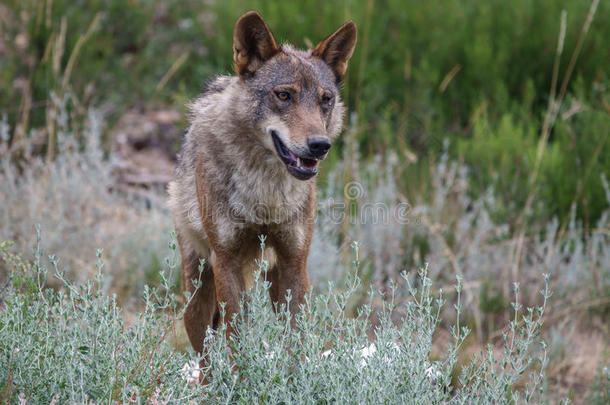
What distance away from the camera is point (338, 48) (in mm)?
3990

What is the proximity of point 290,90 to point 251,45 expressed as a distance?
1.25ft

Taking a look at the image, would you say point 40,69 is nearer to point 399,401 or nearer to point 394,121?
point 394,121

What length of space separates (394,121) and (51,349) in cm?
602

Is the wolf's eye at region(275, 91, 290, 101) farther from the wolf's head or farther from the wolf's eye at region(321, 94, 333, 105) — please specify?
the wolf's eye at region(321, 94, 333, 105)

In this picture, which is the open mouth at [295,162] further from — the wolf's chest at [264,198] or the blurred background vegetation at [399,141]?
the blurred background vegetation at [399,141]

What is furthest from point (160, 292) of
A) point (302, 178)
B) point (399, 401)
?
point (399, 401)

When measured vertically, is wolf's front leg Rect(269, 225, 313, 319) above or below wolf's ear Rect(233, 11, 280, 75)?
below

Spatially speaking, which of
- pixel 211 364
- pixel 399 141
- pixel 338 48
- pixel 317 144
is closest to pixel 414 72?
pixel 399 141

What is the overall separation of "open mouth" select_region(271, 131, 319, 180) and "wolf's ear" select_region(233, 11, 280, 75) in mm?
457

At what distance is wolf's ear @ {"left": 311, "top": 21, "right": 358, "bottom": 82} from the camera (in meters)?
3.91

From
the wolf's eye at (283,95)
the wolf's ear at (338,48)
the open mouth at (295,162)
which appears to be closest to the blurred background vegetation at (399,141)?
the wolf's ear at (338,48)

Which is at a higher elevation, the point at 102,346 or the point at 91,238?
the point at 102,346

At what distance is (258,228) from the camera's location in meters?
3.70

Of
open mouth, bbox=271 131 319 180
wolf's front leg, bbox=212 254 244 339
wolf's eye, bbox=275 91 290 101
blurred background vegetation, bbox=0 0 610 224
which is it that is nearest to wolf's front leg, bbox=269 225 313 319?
wolf's front leg, bbox=212 254 244 339
